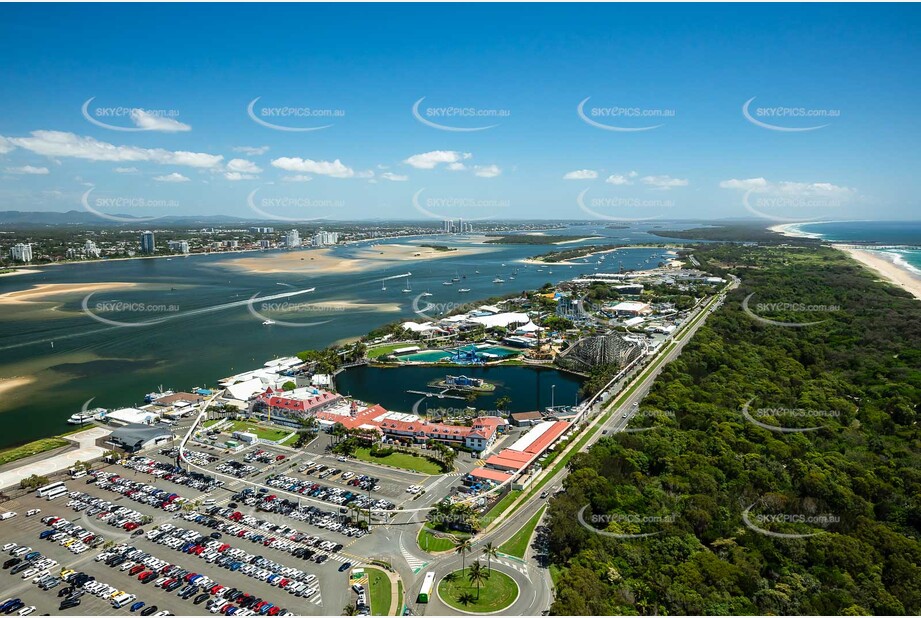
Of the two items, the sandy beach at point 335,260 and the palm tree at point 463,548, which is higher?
the sandy beach at point 335,260

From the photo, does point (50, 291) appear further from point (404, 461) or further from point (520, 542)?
point (520, 542)

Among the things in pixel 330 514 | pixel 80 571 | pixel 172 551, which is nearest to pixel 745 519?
pixel 330 514

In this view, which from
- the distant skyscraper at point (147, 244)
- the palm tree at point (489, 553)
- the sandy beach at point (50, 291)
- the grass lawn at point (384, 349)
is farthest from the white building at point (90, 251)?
the palm tree at point (489, 553)

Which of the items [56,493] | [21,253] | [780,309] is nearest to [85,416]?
[56,493]

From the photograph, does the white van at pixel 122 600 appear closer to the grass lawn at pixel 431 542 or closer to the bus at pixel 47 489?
the grass lawn at pixel 431 542

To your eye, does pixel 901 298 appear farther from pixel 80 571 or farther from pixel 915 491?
pixel 80 571

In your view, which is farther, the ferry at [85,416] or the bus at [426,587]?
the ferry at [85,416]
